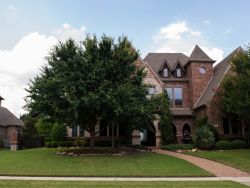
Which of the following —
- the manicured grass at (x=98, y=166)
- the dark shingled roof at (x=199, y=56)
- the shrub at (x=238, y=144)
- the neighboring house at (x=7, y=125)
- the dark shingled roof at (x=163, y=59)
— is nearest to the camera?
the manicured grass at (x=98, y=166)

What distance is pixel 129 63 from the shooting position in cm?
2777

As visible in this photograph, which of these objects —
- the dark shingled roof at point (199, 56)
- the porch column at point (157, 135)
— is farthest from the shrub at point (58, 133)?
the dark shingled roof at point (199, 56)

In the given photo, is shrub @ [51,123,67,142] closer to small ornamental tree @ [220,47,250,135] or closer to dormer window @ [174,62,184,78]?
dormer window @ [174,62,184,78]

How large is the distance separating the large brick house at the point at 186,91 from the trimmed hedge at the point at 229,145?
10.1 feet

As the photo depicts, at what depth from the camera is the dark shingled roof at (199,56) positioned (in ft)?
126

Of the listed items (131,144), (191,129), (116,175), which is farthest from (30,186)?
(191,129)

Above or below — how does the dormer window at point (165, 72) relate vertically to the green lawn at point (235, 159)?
above

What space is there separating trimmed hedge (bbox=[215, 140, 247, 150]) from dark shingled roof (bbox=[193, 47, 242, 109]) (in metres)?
5.04

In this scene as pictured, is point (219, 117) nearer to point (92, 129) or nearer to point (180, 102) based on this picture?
point (180, 102)

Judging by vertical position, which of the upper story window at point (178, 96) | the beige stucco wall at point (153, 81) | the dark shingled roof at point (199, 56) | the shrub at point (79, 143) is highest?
the dark shingled roof at point (199, 56)

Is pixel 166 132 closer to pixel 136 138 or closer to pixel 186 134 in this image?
pixel 136 138

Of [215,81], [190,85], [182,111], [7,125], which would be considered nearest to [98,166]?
[182,111]

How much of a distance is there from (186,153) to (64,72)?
40.7 ft

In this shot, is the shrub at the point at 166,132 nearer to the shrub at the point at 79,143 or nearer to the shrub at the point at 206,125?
the shrub at the point at 206,125
